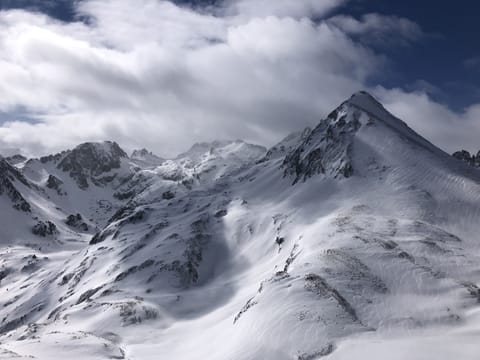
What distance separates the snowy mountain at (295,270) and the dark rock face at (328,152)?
0.46 m

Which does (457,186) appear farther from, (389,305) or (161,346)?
(161,346)

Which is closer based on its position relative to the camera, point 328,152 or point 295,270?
point 295,270

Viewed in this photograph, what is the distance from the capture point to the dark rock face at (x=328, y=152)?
4429 inches

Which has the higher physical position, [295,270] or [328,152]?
[328,152]

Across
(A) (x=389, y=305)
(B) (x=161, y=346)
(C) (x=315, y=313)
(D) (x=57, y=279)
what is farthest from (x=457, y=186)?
(D) (x=57, y=279)

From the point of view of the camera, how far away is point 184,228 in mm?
110062

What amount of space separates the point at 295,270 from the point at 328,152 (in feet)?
221

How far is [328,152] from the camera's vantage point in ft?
397

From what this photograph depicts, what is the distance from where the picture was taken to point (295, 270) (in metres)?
58.8

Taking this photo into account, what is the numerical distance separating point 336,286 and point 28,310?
3429 inches

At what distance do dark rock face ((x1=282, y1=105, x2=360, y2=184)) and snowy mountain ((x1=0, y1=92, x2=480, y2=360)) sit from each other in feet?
1.52

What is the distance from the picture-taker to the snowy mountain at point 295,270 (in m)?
44.8

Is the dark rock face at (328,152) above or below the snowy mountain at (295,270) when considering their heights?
above

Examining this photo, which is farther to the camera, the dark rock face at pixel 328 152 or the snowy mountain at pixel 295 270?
the dark rock face at pixel 328 152
